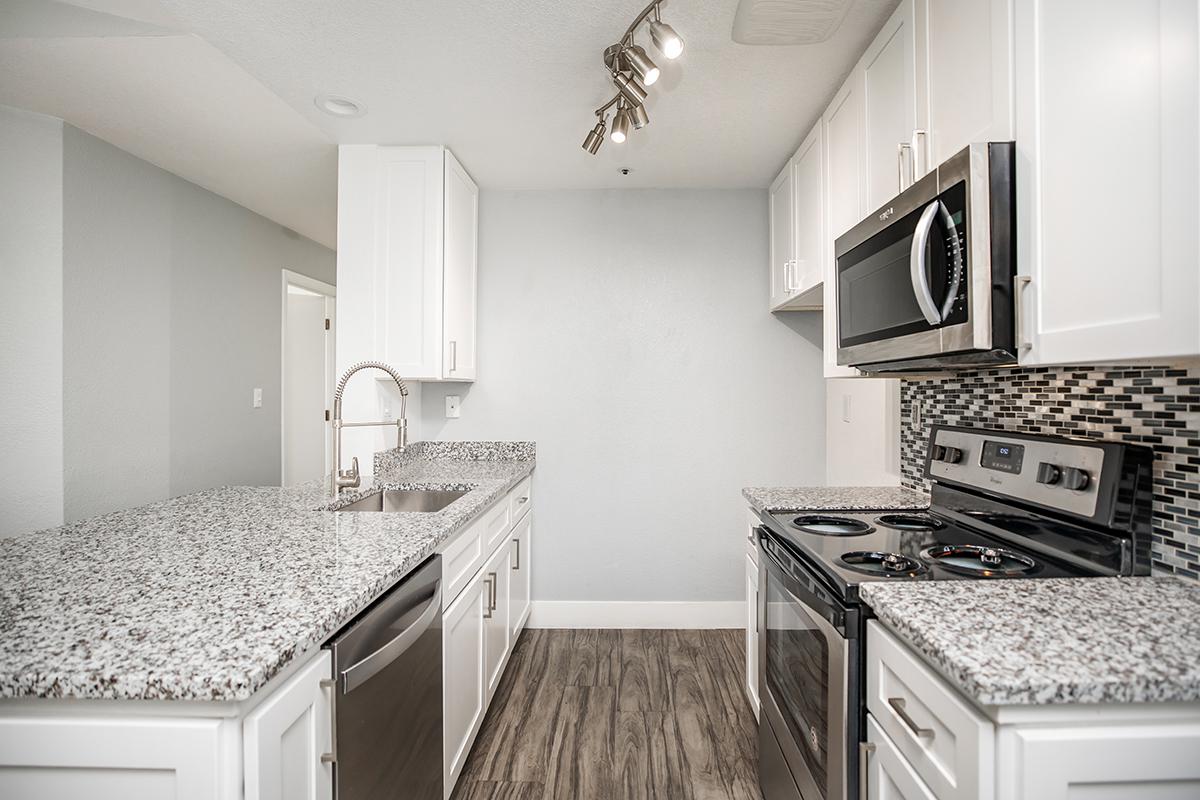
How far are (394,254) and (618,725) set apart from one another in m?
2.16

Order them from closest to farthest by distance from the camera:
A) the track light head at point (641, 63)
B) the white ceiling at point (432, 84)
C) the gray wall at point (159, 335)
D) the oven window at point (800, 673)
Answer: the oven window at point (800, 673) < the track light head at point (641, 63) < the white ceiling at point (432, 84) < the gray wall at point (159, 335)

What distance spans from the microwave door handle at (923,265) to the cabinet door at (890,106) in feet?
1.12

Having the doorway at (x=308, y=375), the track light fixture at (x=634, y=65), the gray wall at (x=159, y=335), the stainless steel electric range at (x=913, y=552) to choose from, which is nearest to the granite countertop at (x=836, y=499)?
the stainless steel electric range at (x=913, y=552)

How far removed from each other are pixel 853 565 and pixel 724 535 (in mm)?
1959

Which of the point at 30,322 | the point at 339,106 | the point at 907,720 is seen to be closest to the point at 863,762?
the point at 907,720

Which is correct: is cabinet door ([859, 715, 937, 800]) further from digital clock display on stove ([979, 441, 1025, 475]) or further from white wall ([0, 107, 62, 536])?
white wall ([0, 107, 62, 536])

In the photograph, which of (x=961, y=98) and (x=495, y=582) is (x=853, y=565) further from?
(x=495, y=582)

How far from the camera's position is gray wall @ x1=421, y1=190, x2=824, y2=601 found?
3.22m

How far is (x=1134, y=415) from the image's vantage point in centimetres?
121

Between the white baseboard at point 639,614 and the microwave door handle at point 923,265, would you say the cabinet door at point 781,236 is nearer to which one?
the microwave door handle at point 923,265

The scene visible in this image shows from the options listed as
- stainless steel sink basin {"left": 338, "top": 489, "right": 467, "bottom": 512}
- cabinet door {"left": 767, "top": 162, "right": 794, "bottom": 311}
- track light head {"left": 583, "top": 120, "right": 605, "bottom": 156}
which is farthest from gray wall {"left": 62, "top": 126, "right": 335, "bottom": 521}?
cabinet door {"left": 767, "top": 162, "right": 794, "bottom": 311}

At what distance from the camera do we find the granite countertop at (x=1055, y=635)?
2.47 feet

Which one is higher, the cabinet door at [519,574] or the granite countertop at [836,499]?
the granite countertop at [836,499]

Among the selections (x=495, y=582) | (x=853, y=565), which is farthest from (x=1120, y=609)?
(x=495, y=582)
